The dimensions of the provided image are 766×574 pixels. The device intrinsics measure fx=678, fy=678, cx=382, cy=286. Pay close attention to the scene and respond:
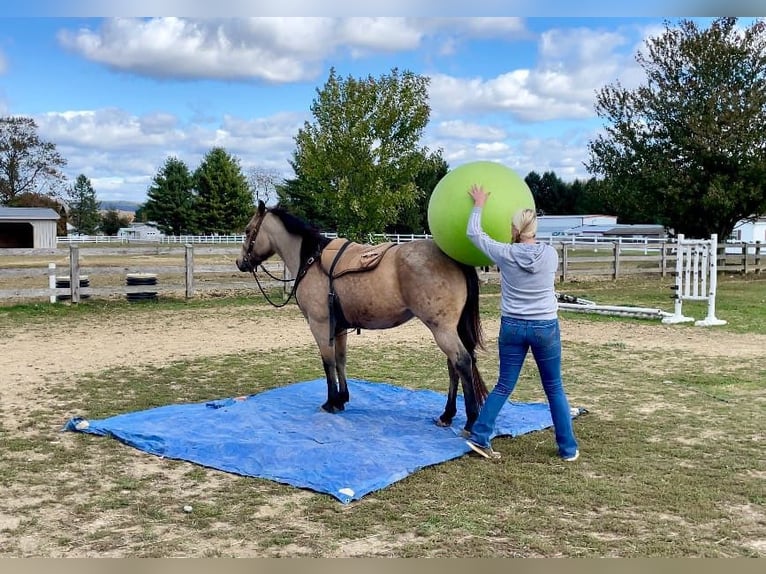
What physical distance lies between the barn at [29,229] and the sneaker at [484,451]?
129 feet

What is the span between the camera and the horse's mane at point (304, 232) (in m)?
6.53

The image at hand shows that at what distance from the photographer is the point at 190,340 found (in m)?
11.0

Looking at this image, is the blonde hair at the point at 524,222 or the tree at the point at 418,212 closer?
the blonde hair at the point at 524,222

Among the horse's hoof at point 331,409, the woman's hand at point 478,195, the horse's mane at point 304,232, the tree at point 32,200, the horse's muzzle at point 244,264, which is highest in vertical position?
the tree at point 32,200

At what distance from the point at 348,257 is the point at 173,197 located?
59563 millimetres

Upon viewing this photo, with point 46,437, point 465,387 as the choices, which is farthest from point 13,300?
point 465,387

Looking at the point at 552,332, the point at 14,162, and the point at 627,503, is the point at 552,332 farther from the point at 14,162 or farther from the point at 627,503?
the point at 14,162

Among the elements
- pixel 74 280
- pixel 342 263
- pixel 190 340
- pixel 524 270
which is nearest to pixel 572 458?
pixel 524 270

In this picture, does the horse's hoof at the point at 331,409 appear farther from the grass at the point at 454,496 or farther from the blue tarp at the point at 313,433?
the grass at the point at 454,496

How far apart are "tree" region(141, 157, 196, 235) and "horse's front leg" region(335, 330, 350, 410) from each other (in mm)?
57381

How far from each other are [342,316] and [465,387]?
132 cm

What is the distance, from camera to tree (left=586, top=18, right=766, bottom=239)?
22203 mm

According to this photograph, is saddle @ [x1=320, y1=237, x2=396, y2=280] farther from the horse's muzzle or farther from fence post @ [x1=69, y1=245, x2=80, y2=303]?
fence post @ [x1=69, y1=245, x2=80, y2=303]

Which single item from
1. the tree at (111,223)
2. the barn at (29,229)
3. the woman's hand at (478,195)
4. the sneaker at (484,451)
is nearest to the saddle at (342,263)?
the woman's hand at (478,195)
